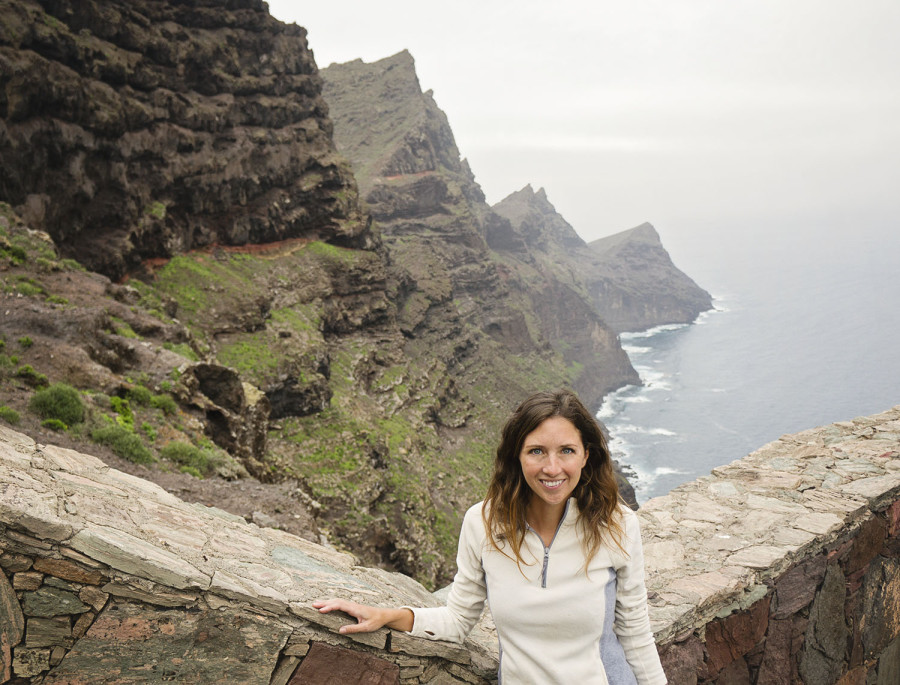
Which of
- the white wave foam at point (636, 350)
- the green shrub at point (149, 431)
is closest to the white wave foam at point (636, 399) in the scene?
the white wave foam at point (636, 350)

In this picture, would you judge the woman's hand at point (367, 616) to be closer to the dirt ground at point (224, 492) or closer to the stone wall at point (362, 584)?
the stone wall at point (362, 584)

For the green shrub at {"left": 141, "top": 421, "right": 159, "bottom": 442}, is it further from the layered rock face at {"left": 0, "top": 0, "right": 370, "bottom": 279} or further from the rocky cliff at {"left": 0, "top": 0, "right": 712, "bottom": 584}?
the layered rock face at {"left": 0, "top": 0, "right": 370, "bottom": 279}

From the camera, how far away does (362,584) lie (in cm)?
416

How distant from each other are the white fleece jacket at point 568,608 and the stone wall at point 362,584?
662mm

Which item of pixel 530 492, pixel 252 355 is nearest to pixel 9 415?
pixel 530 492

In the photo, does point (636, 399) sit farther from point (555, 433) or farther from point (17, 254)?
point (555, 433)

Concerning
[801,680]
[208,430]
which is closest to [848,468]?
[801,680]

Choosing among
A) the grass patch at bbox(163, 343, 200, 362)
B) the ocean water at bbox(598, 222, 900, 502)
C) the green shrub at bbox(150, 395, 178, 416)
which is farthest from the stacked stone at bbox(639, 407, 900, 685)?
the ocean water at bbox(598, 222, 900, 502)

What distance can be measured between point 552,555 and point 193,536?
85.4 inches

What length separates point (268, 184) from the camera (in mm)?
37656

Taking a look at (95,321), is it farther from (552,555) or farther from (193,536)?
(552,555)

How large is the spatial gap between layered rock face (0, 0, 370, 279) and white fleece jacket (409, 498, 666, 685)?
2699 cm

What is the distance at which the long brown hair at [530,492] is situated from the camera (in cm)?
291

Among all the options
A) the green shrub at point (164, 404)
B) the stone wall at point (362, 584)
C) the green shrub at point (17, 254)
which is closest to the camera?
the stone wall at point (362, 584)
